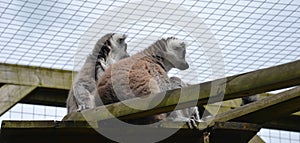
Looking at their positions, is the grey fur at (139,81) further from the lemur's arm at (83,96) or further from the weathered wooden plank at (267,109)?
the lemur's arm at (83,96)

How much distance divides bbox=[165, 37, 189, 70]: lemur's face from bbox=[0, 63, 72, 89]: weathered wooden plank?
95 cm

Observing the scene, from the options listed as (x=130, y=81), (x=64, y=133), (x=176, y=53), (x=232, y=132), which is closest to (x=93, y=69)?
(x=176, y=53)

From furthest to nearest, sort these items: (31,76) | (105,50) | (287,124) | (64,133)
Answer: (105,50) < (287,124) < (31,76) < (64,133)

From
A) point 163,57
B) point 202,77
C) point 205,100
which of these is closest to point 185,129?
point 205,100

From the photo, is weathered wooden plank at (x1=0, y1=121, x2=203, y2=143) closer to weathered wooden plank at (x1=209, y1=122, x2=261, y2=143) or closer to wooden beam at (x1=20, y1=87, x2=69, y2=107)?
weathered wooden plank at (x1=209, y1=122, x2=261, y2=143)

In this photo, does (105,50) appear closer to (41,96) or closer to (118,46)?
(118,46)

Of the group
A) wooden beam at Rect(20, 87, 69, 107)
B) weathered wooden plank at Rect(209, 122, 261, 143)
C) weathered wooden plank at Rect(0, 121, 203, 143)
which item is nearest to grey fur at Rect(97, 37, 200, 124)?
weathered wooden plank at Rect(0, 121, 203, 143)

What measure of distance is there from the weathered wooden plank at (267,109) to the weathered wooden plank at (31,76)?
7.27ft

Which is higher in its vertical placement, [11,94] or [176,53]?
[176,53]

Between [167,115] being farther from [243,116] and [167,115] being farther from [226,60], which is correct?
[226,60]

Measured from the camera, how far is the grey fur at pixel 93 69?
23.2 feet

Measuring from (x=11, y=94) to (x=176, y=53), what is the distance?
1425 millimetres

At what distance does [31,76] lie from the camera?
21.9 feet

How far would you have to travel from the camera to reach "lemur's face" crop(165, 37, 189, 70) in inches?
263
